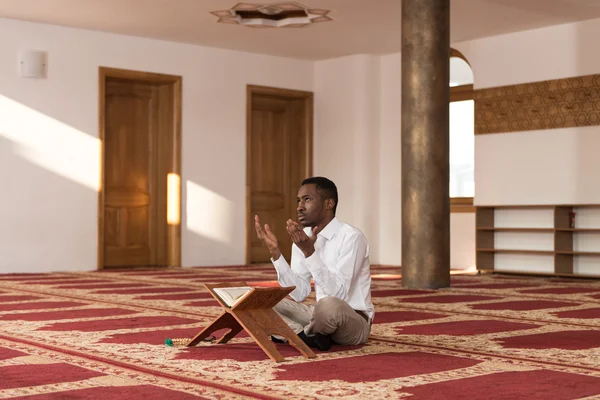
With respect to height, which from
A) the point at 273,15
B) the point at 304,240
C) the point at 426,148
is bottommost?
the point at 304,240

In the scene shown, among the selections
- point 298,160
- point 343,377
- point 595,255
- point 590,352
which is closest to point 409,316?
point 590,352

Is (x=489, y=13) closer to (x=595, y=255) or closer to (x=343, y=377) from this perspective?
(x=595, y=255)

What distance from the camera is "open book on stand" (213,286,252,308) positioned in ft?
12.8

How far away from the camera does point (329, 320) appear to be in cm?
401

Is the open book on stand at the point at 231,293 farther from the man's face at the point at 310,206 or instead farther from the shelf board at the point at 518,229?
the shelf board at the point at 518,229

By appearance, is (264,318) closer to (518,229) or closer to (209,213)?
(518,229)

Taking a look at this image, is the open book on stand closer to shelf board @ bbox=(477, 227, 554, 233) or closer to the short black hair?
the short black hair

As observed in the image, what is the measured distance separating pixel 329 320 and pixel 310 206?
0.49m

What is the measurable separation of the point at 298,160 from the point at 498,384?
31.7 feet

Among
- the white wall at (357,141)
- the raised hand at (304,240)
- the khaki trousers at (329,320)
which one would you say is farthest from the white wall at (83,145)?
the raised hand at (304,240)

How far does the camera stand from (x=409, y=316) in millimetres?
5785

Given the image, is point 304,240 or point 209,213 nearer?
point 304,240

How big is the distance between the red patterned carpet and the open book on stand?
23 cm

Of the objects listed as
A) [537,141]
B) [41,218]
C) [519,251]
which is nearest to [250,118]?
[41,218]
